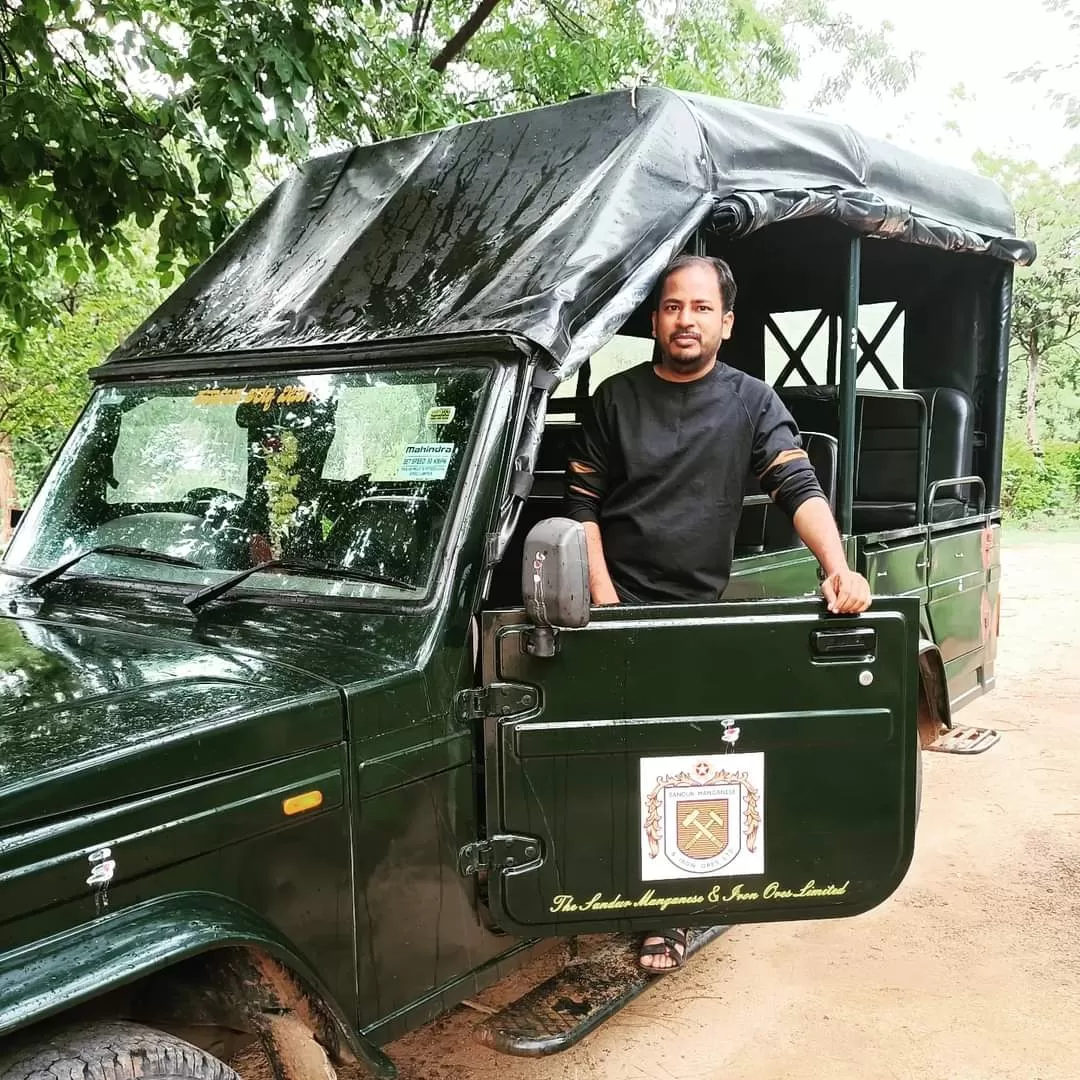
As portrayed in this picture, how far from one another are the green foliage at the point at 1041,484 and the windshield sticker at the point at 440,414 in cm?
2076

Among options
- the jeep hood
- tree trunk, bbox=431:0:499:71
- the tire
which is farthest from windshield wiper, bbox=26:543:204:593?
tree trunk, bbox=431:0:499:71

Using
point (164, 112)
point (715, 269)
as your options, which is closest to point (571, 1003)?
point (715, 269)

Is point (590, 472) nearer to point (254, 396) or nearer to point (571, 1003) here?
point (254, 396)

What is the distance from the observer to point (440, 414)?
298 centimetres

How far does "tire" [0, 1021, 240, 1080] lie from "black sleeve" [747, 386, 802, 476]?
217 centimetres

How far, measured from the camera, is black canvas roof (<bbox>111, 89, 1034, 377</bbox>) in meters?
3.22

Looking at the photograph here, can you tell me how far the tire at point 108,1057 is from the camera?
187cm

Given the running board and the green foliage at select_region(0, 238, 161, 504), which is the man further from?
the green foliage at select_region(0, 238, 161, 504)

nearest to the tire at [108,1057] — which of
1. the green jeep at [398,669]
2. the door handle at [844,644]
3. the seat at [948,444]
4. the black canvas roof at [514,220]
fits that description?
the green jeep at [398,669]

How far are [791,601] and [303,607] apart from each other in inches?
50.8

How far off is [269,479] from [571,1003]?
1792 mm

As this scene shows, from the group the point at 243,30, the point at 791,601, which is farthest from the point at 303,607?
the point at 243,30

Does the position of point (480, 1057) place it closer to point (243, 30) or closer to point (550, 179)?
point (550, 179)

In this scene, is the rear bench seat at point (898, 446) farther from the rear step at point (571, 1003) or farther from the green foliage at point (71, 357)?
the green foliage at point (71, 357)
